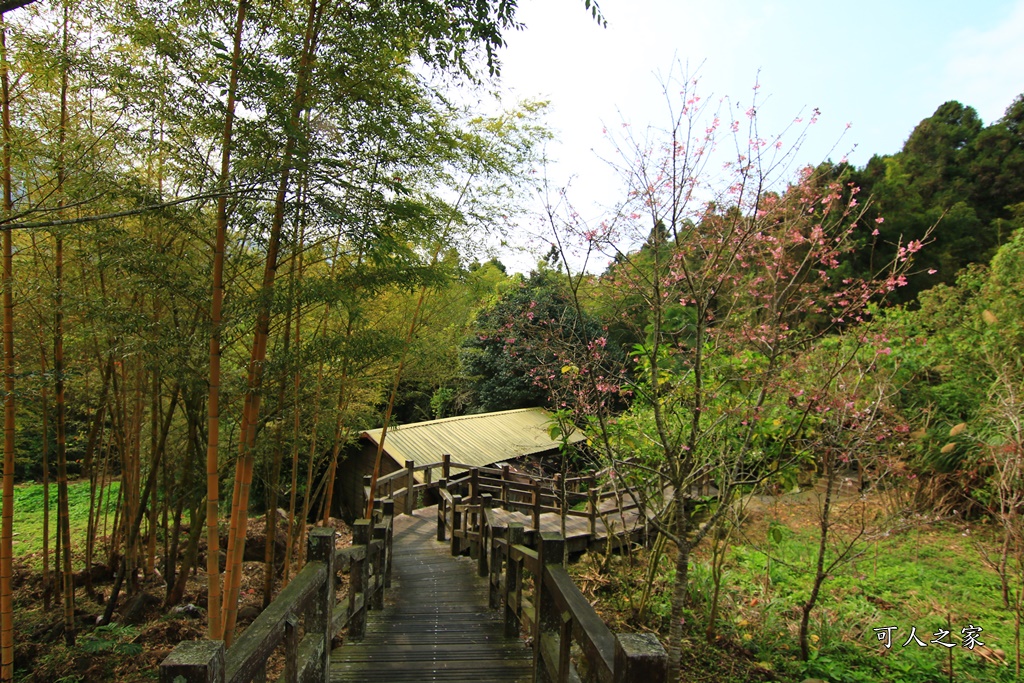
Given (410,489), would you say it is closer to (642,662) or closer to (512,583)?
(512,583)

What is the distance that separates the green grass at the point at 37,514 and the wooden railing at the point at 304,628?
19.0 feet

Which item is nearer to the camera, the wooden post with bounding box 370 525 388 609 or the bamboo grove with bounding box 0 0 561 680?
the bamboo grove with bounding box 0 0 561 680

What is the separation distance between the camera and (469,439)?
11.5 m

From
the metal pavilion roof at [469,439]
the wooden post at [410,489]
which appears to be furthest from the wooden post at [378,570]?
the metal pavilion roof at [469,439]

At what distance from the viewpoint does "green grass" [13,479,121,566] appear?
841 cm

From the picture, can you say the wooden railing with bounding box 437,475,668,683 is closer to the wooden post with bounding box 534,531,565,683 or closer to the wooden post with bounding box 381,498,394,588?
the wooden post with bounding box 534,531,565,683

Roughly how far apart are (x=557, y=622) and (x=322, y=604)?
110 centimetres

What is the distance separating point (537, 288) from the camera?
1201 cm

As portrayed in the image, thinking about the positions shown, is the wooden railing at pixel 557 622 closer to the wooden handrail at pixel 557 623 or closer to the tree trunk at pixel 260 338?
the wooden handrail at pixel 557 623

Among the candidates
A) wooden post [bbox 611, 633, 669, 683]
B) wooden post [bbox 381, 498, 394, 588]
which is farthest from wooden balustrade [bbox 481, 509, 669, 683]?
wooden post [bbox 381, 498, 394, 588]

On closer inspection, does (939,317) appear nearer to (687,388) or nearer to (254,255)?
(687,388)

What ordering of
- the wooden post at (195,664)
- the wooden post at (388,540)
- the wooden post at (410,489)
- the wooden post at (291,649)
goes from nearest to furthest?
the wooden post at (195,664) → the wooden post at (291,649) → the wooden post at (388,540) → the wooden post at (410,489)

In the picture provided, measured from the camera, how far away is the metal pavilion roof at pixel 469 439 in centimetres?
1037


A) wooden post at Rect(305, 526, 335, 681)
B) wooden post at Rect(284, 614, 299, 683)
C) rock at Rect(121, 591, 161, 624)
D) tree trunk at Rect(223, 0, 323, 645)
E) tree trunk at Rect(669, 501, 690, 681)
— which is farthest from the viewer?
rock at Rect(121, 591, 161, 624)
